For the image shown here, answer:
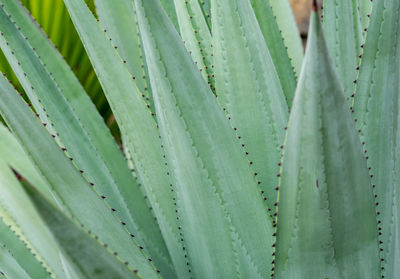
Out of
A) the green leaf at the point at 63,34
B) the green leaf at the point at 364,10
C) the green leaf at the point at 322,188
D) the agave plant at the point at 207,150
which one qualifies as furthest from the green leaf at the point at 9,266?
the green leaf at the point at 63,34

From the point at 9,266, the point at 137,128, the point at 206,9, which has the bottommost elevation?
the point at 9,266

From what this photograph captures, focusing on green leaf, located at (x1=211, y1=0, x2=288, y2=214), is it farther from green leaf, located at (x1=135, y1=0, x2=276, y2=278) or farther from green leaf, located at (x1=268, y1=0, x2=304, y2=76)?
green leaf, located at (x1=268, y1=0, x2=304, y2=76)

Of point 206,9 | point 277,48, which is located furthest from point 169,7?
point 277,48

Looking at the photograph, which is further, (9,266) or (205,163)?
(9,266)

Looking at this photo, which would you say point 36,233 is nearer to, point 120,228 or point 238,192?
point 120,228

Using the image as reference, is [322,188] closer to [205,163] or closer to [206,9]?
[205,163]

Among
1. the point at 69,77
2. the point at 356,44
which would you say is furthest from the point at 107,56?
the point at 356,44

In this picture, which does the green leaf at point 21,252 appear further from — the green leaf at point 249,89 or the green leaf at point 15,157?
the green leaf at point 249,89
